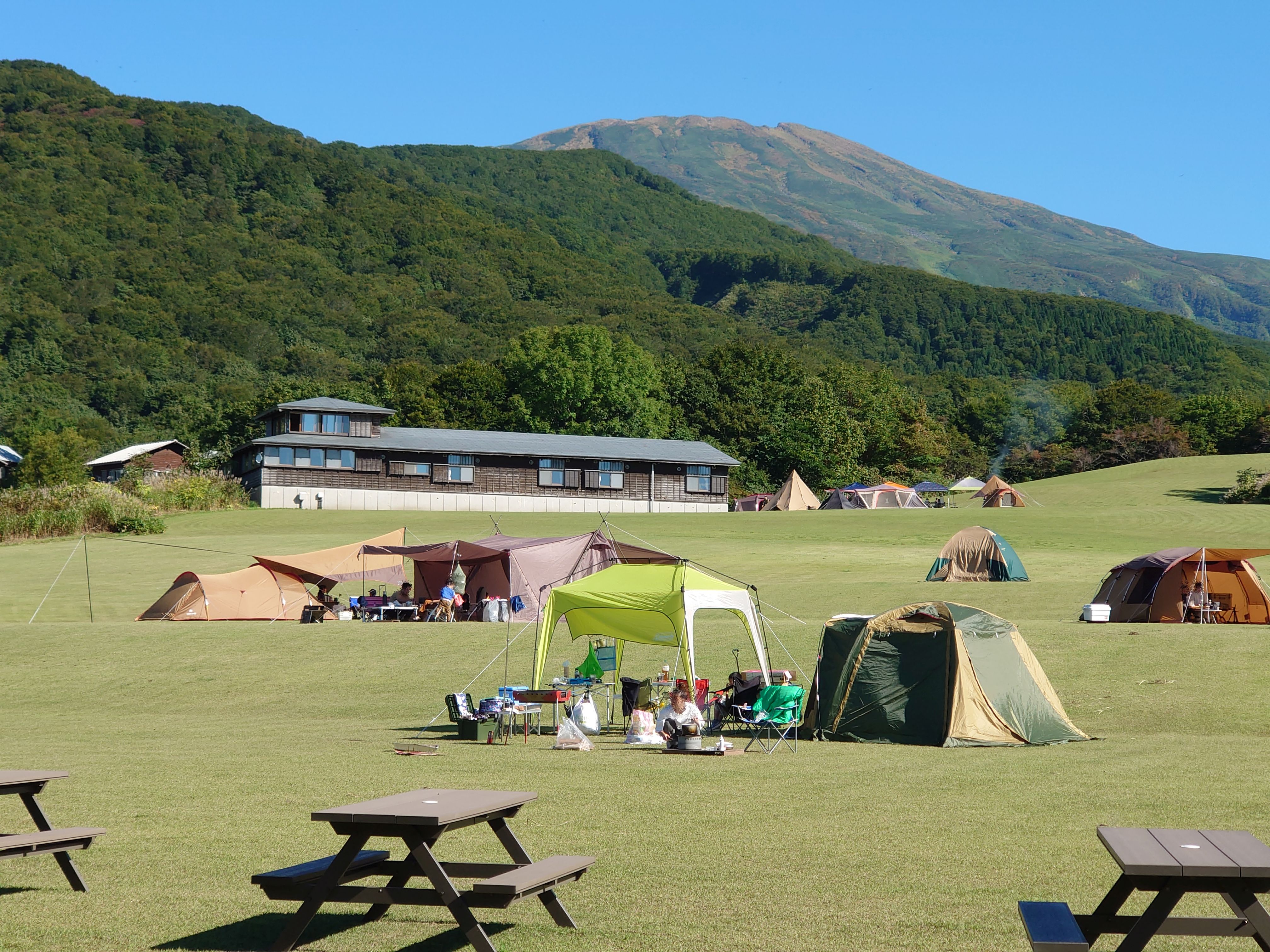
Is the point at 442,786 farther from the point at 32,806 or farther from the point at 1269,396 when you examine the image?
the point at 1269,396

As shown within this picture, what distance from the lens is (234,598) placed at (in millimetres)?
28125

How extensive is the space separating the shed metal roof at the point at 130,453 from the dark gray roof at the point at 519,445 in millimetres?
30907

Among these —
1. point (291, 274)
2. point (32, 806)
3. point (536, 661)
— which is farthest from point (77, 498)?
point (291, 274)

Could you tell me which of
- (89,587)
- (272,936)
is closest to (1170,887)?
(272,936)

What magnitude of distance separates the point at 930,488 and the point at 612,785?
66894mm

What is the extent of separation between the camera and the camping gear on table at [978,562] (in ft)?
107

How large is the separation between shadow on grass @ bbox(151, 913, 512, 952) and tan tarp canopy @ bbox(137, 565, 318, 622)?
72.3 feet

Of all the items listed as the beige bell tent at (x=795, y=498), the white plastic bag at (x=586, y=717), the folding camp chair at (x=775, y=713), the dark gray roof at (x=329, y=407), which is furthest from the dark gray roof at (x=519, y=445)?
the folding camp chair at (x=775, y=713)

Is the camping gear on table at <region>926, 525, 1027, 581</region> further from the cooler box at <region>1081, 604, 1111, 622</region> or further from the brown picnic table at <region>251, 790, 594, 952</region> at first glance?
the brown picnic table at <region>251, 790, 594, 952</region>

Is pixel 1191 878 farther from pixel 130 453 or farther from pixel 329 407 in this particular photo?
pixel 130 453

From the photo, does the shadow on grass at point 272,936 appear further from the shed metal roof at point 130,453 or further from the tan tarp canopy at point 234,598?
the shed metal roof at point 130,453

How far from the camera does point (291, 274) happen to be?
151 m

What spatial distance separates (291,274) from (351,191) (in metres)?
30.9

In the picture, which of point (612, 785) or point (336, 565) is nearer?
point (612, 785)
